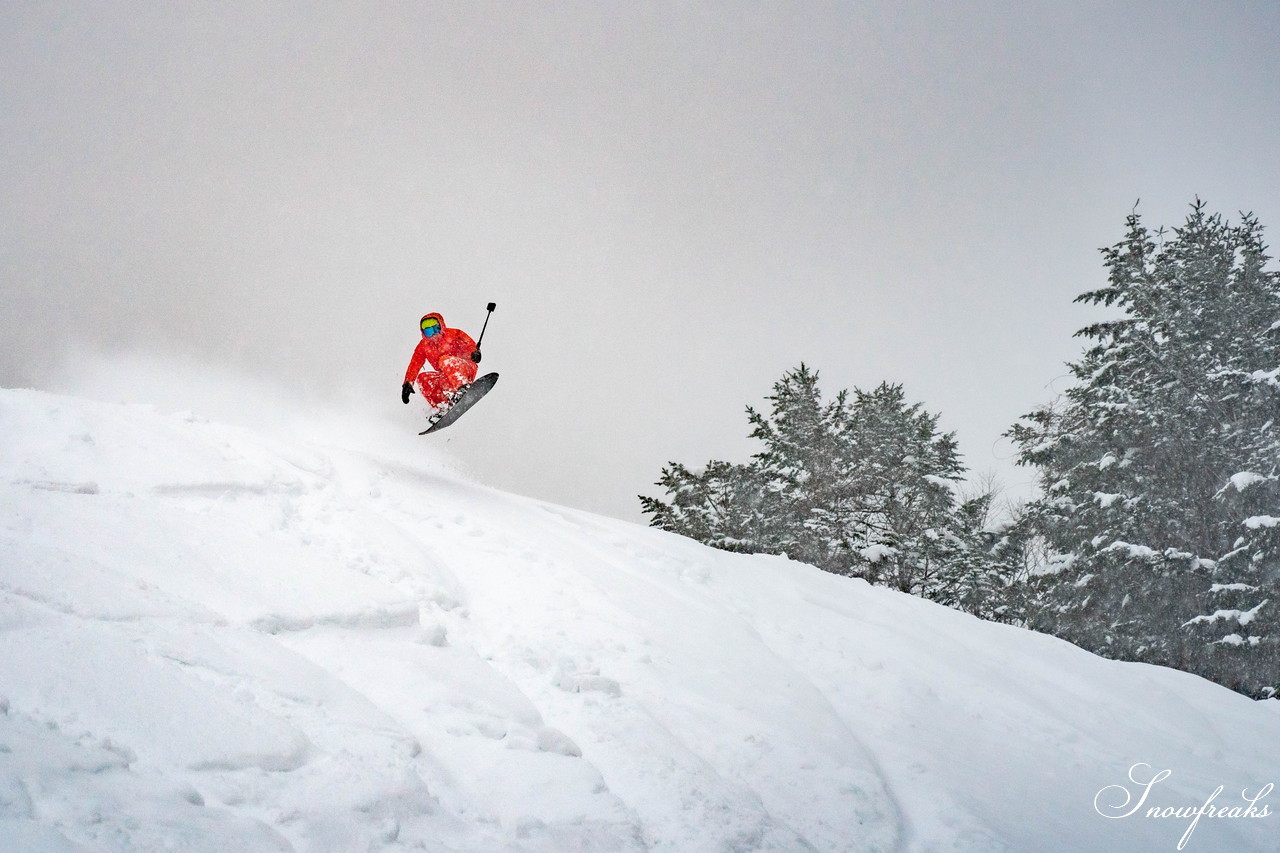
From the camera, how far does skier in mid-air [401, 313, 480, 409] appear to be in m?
10.0

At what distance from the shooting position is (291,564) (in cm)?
545

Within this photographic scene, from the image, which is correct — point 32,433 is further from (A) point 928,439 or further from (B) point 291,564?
(A) point 928,439

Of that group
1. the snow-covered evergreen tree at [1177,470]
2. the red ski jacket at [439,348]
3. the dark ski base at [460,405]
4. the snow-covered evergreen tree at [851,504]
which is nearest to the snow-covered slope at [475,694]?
the dark ski base at [460,405]

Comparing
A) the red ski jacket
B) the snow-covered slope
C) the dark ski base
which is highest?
the red ski jacket

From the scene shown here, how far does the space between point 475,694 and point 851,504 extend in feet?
64.2

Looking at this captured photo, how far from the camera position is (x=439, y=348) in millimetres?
10172

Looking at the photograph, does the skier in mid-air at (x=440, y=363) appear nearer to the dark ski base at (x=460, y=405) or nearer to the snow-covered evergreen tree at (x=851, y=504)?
the dark ski base at (x=460, y=405)

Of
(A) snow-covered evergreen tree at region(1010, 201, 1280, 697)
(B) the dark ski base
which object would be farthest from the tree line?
(B) the dark ski base

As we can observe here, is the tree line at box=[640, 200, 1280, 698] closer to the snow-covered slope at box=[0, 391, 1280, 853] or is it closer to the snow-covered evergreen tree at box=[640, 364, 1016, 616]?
the snow-covered evergreen tree at box=[640, 364, 1016, 616]

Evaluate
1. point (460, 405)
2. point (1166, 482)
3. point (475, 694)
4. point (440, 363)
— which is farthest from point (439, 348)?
point (1166, 482)

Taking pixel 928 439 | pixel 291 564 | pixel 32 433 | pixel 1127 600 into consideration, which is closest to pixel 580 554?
pixel 291 564

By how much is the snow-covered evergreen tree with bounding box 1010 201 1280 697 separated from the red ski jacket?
14.0 metres

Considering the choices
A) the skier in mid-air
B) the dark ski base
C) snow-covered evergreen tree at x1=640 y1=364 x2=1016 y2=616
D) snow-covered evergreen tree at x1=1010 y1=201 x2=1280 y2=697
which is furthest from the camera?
snow-covered evergreen tree at x1=640 y1=364 x2=1016 y2=616

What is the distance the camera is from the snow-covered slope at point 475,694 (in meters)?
3.16
